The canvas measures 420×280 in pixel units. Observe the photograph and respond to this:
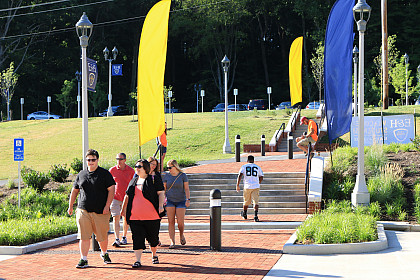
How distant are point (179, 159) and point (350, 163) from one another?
7.67m

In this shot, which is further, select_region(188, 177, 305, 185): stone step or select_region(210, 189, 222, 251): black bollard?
select_region(188, 177, 305, 185): stone step

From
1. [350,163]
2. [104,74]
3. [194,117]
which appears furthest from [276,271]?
[104,74]

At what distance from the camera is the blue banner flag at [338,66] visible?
16.1 meters

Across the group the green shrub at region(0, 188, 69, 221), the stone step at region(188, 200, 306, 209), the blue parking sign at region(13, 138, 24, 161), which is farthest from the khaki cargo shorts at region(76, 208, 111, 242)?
the blue parking sign at region(13, 138, 24, 161)

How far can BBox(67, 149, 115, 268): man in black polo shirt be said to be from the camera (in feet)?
30.0

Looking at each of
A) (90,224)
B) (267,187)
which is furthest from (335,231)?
(267,187)

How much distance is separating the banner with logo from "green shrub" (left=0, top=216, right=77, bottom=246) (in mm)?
13958

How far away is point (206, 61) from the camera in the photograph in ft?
243

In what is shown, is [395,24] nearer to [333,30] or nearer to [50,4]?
[50,4]

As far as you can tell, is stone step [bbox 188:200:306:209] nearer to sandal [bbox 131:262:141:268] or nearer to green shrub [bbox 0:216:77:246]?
green shrub [bbox 0:216:77:246]

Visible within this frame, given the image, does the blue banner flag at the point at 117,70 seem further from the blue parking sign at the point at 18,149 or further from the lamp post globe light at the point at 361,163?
the lamp post globe light at the point at 361,163

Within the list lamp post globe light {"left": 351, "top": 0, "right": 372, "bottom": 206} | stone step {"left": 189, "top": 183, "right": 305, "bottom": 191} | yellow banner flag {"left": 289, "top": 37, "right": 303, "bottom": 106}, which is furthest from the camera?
yellow banner flag {"left": 289, "top": 37, "right": 303, "bottom": 106}

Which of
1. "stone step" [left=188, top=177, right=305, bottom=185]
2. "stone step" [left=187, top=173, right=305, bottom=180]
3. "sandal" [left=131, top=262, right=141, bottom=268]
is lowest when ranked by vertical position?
"sandal" [left=131, top=262, right=141, bottom=268]

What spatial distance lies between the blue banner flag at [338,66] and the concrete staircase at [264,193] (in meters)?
1.86
